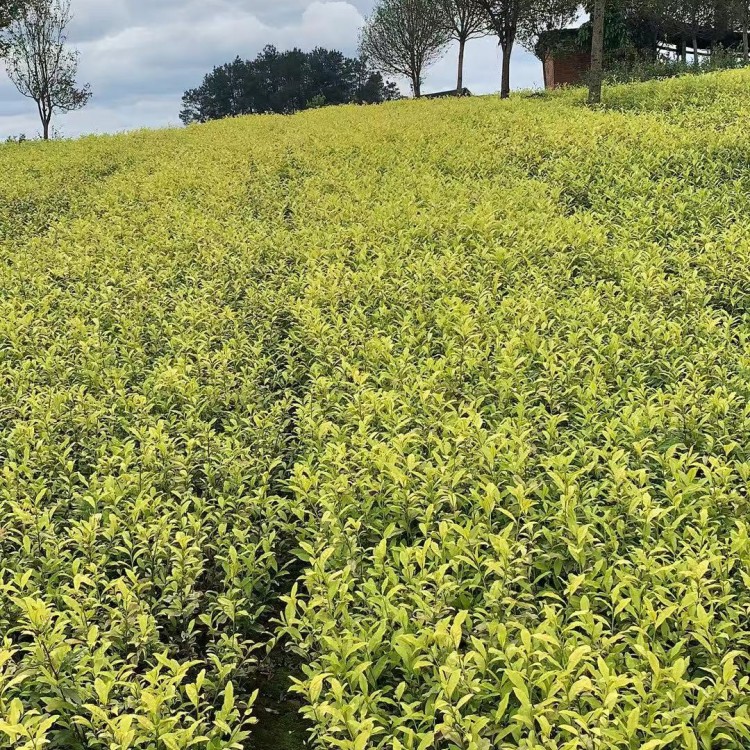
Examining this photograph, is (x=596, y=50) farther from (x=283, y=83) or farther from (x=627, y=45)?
(x=283, y=83)

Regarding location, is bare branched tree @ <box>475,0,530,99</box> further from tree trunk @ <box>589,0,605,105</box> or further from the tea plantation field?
the tea plantation field

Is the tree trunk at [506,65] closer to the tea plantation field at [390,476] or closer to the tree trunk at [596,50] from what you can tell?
the tree trunk at [596,50]

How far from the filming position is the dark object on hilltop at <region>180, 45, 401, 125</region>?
7000cm

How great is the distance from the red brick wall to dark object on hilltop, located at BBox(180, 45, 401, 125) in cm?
3100

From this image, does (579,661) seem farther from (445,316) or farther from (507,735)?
(445,316)

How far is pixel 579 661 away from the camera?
2633 mm

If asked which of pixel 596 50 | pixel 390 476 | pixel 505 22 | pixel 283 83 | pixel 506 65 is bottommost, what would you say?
pixel 390 476

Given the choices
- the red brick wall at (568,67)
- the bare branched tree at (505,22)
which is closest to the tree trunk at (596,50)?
the bare branched tree at (505,22)

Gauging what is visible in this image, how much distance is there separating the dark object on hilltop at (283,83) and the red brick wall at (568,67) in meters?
31.0

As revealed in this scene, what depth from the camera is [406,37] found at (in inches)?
1745

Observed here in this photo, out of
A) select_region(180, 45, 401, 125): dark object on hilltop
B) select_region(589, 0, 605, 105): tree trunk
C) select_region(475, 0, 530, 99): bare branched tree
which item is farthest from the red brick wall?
select_region(180, 45, 401, 125): dark object on hilltop

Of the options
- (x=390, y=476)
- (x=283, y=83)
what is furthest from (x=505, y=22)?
(x=283, y=83)

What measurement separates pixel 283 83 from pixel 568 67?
4265 centimetres

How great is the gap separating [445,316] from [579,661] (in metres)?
3.88
